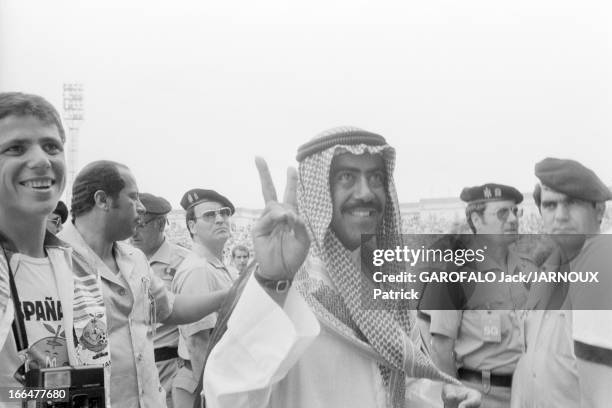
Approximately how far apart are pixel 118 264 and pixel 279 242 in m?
0.78

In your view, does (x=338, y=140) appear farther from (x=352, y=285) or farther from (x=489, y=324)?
(x=489, y=324)

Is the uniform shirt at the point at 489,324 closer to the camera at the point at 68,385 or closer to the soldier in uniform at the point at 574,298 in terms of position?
the soldier in uniform at the point at 574,298

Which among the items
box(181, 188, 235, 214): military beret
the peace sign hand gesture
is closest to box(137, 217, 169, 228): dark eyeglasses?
box(181, 188, 235, 214): military beret

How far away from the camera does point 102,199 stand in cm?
227

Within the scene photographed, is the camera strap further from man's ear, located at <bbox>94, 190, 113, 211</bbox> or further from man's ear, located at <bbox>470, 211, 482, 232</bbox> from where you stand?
man's ear, located at <bbox>470, 211, 482, 232</bbox>

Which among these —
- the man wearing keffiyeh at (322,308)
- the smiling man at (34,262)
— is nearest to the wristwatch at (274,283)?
the man wearing keffiyeh at (322,308)

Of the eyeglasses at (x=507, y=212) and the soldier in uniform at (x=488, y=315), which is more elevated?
the eyeglasses at (x=507, y=212)

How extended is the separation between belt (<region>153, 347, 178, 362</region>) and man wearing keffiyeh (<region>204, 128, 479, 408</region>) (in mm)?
623

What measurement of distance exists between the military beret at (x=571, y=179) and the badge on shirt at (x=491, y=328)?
1.52 ft

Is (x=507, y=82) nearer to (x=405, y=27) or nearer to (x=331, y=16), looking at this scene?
(x=405, y=27)

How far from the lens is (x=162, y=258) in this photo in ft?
8.03

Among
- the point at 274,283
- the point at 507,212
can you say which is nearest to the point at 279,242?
the point at 274,283

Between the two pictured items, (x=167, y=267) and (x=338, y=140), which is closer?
(x=338, y=140)

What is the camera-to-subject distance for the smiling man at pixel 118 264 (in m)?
2.25
